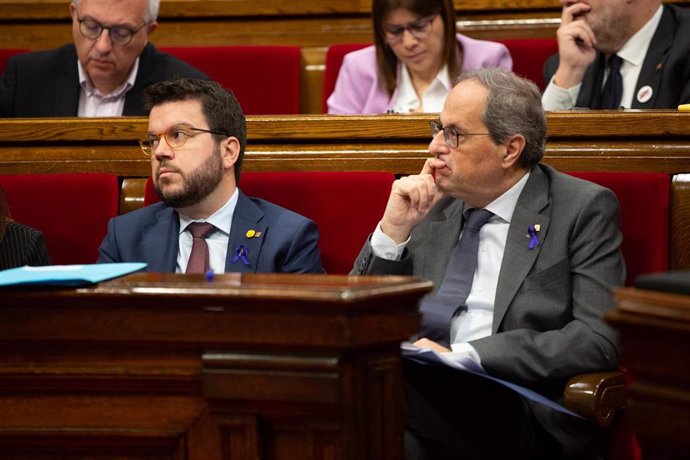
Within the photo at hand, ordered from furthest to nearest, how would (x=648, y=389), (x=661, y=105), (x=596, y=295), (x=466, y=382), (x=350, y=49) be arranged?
(x=350, y=49), (x=661, y=105), (x=596, y=295), (x=466, y=382), (x=648, y=389)

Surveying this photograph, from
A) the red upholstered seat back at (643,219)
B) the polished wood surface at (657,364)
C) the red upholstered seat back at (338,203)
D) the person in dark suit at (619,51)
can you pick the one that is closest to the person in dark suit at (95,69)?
the red upholstered seat back at (338,203)

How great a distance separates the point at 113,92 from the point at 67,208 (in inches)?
19.8

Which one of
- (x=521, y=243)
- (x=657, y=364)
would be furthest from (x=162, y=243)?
(x=657, y=364)

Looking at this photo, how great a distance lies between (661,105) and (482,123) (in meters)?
0.50

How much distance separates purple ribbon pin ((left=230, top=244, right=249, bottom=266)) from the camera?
1.36m

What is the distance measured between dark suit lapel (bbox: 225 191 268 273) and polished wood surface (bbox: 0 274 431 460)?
20.3 inches

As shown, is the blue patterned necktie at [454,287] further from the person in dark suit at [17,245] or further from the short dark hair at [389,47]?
the short dark hair at [389,47]

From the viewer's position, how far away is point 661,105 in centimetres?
168

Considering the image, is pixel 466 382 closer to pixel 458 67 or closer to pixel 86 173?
pixel 86 173

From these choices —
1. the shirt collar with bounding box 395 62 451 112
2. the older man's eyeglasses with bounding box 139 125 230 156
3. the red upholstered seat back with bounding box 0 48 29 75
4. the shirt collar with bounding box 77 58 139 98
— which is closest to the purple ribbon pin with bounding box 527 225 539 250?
the older man's eyeglasses with bounding box 139 125 230 156

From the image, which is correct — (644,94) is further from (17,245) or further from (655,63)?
(17,245)

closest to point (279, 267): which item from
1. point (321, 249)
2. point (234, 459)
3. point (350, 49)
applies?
point (321, 249)

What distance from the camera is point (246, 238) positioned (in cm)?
138

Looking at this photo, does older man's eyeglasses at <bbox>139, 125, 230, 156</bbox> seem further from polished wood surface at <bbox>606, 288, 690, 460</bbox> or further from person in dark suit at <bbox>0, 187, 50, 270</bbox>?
polished wood surface at <bbox>606, 288, 690, 460</bbox>
